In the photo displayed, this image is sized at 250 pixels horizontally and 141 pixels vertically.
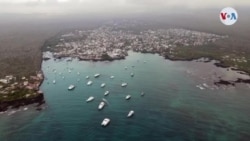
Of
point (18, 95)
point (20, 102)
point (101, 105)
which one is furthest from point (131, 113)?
point (18, 95)

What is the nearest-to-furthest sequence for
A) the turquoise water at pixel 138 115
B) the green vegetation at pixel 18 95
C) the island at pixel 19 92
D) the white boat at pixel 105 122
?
the turquoise water at pixel 138 115 < the white boat at pixel 105 122 < the island at pixel 19 92 < the green vegetation at pixel 18 95

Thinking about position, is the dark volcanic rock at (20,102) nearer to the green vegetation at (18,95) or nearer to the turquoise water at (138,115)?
the green vegetation at (18,95)

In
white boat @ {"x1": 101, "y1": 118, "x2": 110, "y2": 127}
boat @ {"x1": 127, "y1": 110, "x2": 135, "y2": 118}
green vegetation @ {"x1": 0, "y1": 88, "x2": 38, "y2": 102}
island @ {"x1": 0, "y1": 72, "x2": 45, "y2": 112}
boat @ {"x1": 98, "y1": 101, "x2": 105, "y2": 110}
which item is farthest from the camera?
green vegetation @ {"x1": 0, "y1": 88, "x2": 38, "y2": 102}

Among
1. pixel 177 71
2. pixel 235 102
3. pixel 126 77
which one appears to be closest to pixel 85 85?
pixel 126 77

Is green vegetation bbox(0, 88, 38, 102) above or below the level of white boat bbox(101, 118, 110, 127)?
above

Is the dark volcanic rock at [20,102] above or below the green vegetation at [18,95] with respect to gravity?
below

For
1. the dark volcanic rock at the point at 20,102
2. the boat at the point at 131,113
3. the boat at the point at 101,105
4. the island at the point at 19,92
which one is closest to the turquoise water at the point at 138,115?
the boat at the point at 131,113

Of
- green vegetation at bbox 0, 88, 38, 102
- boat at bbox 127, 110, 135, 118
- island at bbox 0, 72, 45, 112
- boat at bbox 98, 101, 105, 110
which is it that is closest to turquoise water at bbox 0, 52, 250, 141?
boat at bbox 127, 110, 135, 118

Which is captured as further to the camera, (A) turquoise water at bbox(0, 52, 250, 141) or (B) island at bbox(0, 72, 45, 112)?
Result: (B) island at bbox(0, 72, 45, 112)

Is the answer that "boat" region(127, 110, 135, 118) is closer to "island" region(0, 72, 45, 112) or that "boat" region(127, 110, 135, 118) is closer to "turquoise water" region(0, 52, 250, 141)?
"turquoise water" region(0, 52, 250, 141)

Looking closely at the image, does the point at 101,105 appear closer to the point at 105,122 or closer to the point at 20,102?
the point at 105,122
